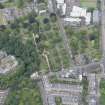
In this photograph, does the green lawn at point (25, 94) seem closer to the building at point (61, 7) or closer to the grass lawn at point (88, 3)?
the building at point (61, 7)

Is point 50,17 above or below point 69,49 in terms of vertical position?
above

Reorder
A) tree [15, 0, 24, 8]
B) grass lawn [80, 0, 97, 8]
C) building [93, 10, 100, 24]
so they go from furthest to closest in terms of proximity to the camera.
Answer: tree [15, 0, 24, 8]
grass lawn [80, 0, 97, 8]
building [93, 10, 100, 24]

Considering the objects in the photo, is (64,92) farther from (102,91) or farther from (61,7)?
(61,7)

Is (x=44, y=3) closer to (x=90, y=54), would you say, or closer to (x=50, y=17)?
(x=50, y=17)

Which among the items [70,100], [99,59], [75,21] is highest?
[75,21]

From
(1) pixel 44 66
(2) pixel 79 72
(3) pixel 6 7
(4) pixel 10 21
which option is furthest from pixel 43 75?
(3) pixel 6 7

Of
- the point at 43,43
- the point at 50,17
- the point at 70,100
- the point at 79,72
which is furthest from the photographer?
the point at 50,17

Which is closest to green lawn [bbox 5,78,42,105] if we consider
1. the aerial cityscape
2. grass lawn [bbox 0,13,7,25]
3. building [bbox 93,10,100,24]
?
the aerial cityscape

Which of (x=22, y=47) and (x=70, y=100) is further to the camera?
(x=22, y=47)

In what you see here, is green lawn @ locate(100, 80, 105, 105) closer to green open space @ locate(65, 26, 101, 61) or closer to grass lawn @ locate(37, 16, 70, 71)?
green open space @ locate(65, 26, 101, 61)
